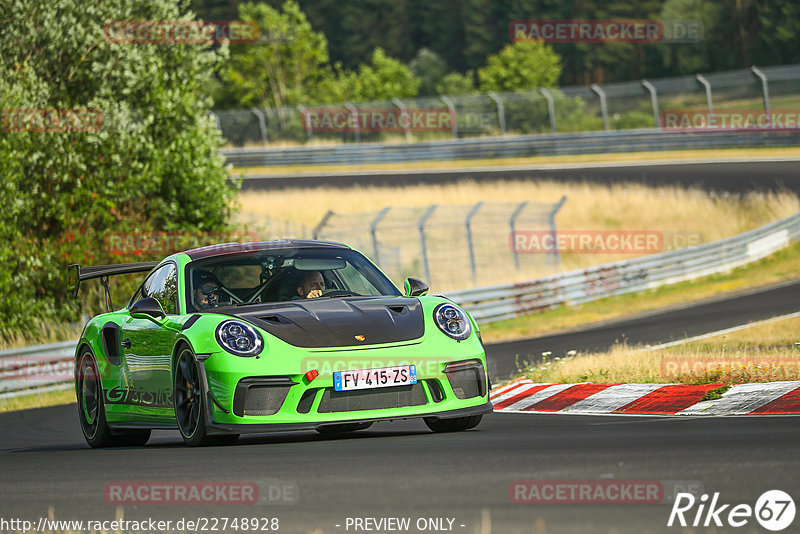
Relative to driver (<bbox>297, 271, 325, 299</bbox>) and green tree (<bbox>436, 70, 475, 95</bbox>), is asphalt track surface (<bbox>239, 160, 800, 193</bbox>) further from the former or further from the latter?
green tree (<bbox>436, 70, 475, 95</bbox>)

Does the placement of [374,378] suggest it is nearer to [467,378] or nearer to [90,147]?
[467,378]

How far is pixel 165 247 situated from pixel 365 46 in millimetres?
80962

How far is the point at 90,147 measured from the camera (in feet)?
73.8

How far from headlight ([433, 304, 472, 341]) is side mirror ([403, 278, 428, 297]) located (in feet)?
1.27

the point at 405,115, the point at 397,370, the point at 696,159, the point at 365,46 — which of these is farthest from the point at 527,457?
the point at 365,46

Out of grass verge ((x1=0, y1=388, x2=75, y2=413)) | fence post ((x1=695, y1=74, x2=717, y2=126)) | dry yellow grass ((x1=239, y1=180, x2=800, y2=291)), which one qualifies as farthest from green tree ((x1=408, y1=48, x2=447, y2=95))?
grass verge ((x1=0, y1=388, x2=75, y2=413))

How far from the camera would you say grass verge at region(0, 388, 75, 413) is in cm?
1655

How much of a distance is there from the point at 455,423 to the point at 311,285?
1.44 metres

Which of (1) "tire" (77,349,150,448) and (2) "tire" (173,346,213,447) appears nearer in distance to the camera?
(2) "tire" (173,346,213,447)

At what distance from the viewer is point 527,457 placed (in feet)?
20.5

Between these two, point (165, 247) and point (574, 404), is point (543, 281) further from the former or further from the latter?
point (574, 404)

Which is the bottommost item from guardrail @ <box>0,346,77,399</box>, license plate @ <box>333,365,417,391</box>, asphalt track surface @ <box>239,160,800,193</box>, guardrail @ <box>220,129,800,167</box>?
asphalt track surface @ <box>239,160,800,193</box>

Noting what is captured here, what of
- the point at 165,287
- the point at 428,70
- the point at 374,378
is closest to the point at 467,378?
the point at 374,378

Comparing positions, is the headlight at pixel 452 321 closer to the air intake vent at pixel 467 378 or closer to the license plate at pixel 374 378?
the air intake vent at pixel 467 378
